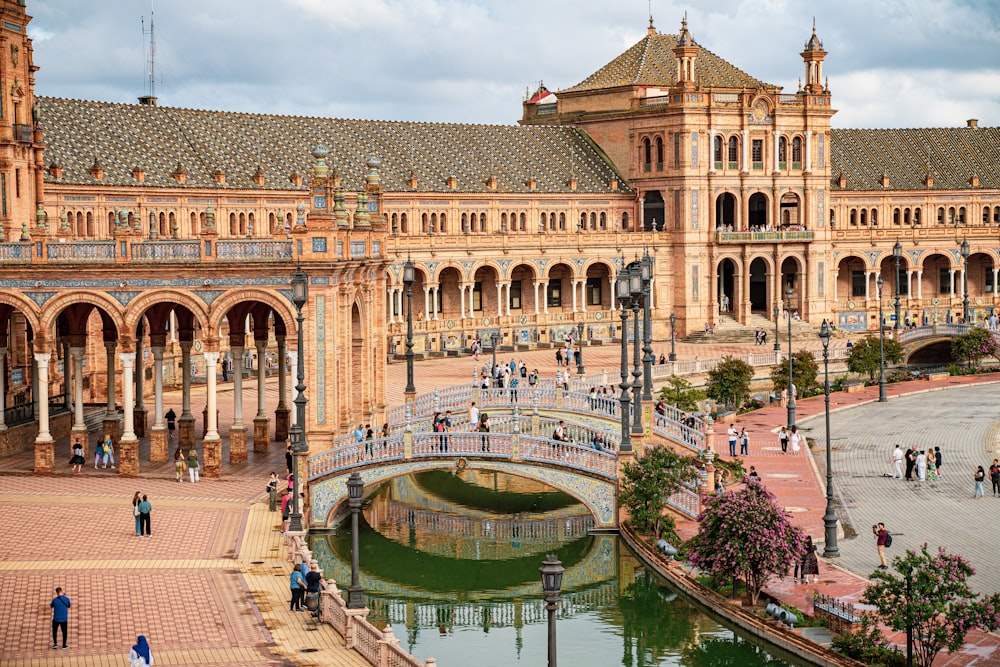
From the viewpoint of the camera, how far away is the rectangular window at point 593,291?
10162 centimetres

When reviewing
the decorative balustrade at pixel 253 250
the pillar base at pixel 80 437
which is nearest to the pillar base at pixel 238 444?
the pillar base at pixel 80 437

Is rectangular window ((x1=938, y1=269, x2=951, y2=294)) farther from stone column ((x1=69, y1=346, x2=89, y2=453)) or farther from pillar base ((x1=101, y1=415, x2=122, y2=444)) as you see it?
stone column ((x1=69, y1=346, x2=89, y2=453))

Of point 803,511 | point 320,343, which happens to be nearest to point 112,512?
point 320,343

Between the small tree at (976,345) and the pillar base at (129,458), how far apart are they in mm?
48130

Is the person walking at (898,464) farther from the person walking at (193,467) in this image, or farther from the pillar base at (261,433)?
the person walking at (193,467)

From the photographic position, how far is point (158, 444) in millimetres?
52875

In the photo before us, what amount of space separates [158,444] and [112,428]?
12.0ft

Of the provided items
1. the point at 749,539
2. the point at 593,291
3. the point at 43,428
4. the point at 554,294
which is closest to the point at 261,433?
the point at 43,428

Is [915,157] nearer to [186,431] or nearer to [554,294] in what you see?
[554,294]

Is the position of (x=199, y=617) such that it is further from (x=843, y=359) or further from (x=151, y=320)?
(x=843, y=359)

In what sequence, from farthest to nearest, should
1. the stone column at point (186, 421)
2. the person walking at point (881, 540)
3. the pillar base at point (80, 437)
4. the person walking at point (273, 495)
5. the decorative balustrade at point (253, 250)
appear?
1. the stone column at point (186, 421)
2. the pillar base at point (80, 437)
3. the decorative balustrade at point (253, 250)
4. the person walking at point (273, 495)
5. the person walking at point (881, 540)

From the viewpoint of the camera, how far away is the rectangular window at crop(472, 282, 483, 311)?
318 feet

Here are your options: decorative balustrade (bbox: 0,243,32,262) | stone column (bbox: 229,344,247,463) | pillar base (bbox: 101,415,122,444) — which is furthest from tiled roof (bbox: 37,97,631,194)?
decorative balustrade (bbox: 0,243,32,262)

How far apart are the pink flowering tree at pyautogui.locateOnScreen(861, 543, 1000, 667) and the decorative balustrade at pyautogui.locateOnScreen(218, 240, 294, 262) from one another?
22446 mm
